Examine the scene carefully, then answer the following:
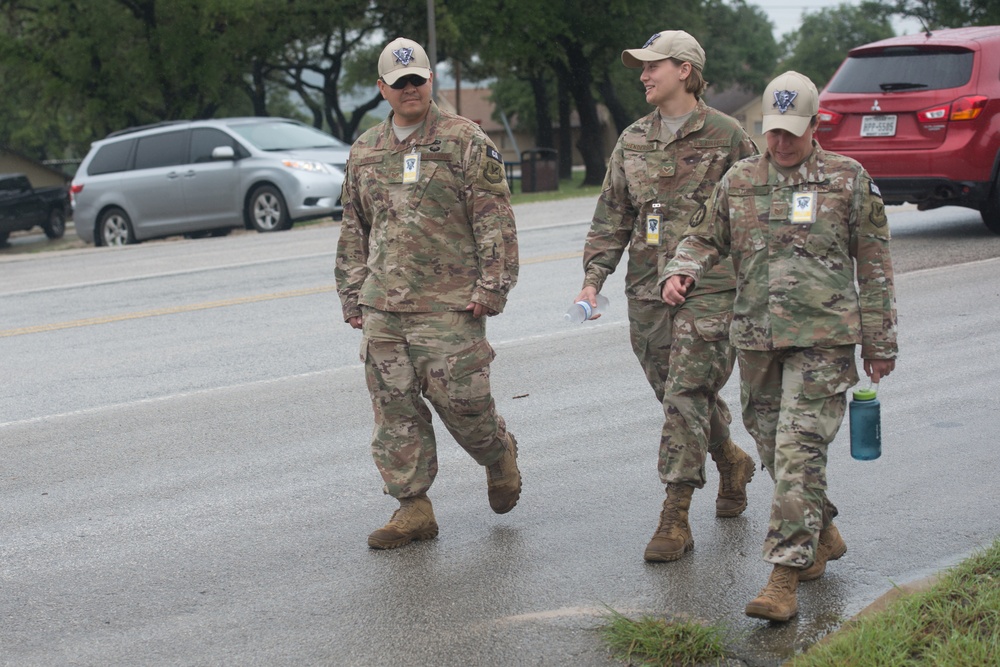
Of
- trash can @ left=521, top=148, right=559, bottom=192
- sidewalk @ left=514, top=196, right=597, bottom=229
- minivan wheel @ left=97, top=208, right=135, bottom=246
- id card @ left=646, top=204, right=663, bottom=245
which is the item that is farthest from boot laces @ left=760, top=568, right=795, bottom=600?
trash can @ left=521, top=148, right=559, bottom=192

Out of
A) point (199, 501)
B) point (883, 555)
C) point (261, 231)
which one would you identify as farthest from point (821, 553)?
point (261, 231)

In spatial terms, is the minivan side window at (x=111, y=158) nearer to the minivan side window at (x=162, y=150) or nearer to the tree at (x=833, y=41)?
the minivan side window at (x=162, y=150)

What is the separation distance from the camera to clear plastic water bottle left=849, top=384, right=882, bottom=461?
4.38m

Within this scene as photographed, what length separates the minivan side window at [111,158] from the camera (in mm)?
19891

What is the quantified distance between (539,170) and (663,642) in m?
25.9

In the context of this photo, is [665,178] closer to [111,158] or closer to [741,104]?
[111,158]

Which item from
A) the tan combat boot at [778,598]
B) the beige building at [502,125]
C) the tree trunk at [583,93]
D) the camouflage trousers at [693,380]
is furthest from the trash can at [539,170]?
the beige building at [502,125]

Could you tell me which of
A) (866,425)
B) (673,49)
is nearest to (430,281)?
(673,49)

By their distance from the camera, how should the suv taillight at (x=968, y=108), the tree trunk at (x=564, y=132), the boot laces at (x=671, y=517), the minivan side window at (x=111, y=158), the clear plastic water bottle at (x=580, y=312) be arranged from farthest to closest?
the tree trunk at (x=564, y=132) → the minivan side window at (x=111, y=158) → the suv taillight at (x=968, y=108) → the boot laces at (x=671, y=517) → the clear plastic water bottle at (x=580, y=312)

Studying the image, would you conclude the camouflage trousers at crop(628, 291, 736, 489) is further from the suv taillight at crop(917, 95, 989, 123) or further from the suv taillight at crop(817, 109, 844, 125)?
the suv taillight at crop(817, 109, 844, 125)

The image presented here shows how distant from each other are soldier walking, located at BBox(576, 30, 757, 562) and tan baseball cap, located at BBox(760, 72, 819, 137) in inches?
24.8

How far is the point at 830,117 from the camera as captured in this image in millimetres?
12836

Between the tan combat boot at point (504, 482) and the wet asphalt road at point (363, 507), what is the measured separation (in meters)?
0.10

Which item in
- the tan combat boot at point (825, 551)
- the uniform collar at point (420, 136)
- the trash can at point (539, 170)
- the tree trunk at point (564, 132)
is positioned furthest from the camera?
the tree trunk at point (564, 132)
